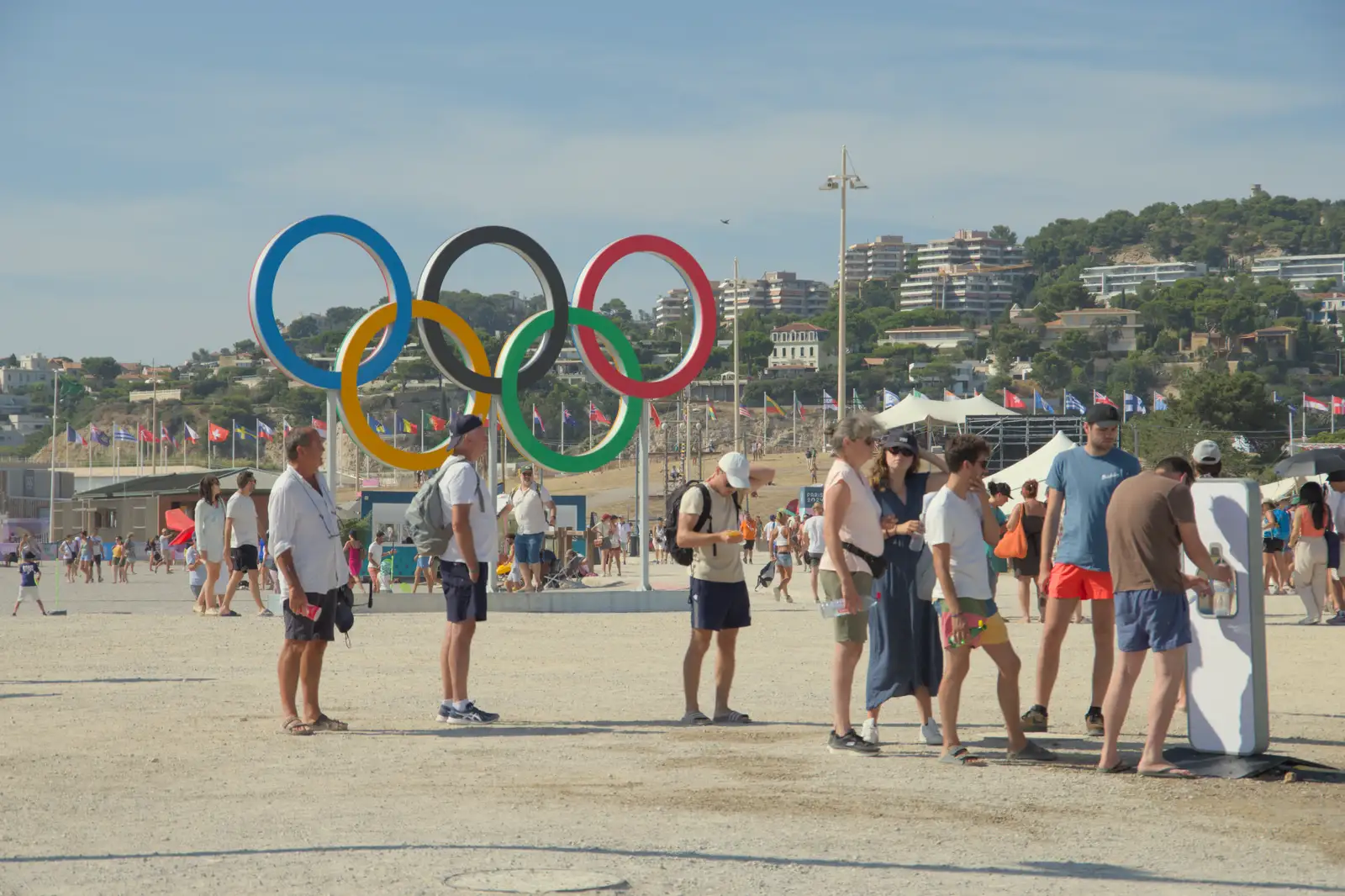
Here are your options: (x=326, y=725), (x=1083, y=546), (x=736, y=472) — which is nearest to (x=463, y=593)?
(x=326, y=725)

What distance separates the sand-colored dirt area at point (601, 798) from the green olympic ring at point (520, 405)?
24.9 feet

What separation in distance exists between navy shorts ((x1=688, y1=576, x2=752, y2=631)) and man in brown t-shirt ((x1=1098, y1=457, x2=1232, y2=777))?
2.09 meters

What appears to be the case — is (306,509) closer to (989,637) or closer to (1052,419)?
(989,637)

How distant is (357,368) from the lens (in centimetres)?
1736

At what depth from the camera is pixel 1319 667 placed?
10914 mm

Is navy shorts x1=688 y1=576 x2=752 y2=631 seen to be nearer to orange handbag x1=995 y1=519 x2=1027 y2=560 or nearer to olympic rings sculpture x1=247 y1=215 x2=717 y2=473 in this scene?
orange handbag x1=995 y1=519 x2=1027 y2=560

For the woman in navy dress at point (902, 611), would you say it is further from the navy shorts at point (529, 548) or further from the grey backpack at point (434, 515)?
the navy shorts at point (529, 548)

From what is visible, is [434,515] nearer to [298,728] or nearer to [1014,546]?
[298,728]

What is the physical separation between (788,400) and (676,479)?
333 ft

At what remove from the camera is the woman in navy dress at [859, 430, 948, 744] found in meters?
7.28

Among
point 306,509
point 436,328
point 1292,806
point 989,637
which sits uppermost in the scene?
point 436,328

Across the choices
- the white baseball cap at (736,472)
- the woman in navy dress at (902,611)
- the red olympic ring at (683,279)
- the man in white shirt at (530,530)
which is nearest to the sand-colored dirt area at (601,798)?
the woman in navy dress at (902,611)

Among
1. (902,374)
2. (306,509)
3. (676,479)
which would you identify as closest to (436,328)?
(306,509)

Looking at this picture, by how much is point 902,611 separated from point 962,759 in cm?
79
